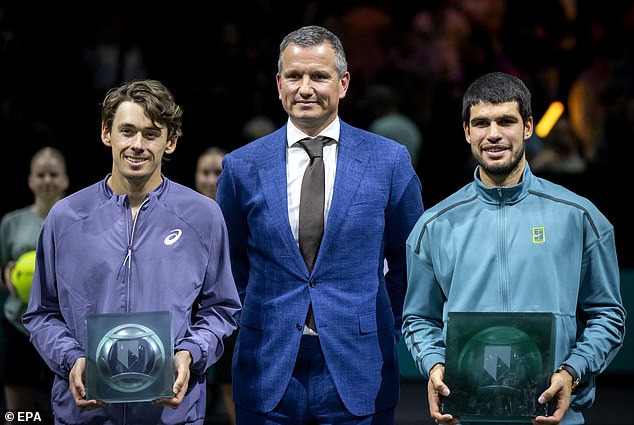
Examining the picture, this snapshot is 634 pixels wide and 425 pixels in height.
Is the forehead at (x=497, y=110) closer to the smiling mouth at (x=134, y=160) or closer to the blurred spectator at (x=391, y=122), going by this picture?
the smiling mouth at (x=134, y=160)

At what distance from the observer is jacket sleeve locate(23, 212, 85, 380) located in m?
3.37

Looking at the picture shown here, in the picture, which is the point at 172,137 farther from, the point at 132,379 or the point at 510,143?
the point at 510,143

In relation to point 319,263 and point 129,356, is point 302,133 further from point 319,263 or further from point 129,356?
point 129,356

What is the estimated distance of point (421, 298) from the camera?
3.53m

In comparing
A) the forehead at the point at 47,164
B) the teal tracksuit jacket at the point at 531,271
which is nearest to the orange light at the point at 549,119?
the forehead at the point at 47,164

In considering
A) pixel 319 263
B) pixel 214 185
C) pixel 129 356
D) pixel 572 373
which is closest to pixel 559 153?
pixel 214 185

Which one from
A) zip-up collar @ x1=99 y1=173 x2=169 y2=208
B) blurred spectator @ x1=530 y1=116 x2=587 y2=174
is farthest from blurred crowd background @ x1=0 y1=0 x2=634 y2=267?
zip-up collar @ x1=99 y1=173 x2=169 y2=208

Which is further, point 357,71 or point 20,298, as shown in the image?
point 357,71

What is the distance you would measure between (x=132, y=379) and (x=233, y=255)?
0.81 metres

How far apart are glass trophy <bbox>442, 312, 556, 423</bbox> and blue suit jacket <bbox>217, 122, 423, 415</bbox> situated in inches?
20.9

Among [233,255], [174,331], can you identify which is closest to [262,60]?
[233,255]

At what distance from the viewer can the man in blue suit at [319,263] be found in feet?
12.2

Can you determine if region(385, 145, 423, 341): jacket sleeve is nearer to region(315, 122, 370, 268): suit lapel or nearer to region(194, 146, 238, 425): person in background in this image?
region(315, 122, 370, 268): suit lapel

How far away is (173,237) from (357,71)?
5.76m
